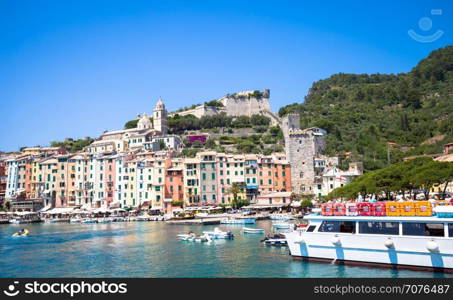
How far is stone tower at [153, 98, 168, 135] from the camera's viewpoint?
104 meters

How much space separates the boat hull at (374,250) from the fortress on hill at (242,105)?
92.7 meters

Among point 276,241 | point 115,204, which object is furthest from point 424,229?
point 115,204

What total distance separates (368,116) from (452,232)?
86.9 meters

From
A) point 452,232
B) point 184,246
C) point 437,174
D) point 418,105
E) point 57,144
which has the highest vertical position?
point 418,105

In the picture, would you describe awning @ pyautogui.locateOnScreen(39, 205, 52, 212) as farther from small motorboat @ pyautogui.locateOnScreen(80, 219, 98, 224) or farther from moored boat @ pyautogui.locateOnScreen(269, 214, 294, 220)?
moored boat @ pyautogui.locateOnScreen(269, 214, 294, 220)

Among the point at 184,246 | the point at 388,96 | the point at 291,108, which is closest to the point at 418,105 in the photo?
the point at 388,96

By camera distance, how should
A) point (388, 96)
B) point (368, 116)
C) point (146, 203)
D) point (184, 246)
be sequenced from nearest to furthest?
point (184, 246) → point (146, 203) → point (368, 116) → point (388, 96)

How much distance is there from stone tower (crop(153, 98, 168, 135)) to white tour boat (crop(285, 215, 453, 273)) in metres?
81.9

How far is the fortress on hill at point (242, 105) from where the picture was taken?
116938 mm


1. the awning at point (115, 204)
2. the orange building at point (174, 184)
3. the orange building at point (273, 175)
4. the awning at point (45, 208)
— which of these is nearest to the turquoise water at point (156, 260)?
the orange building at point (174, 184)

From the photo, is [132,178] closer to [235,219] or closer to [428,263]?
[235,219]

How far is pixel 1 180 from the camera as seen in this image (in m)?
85.6

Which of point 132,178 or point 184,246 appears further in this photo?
point 132,178

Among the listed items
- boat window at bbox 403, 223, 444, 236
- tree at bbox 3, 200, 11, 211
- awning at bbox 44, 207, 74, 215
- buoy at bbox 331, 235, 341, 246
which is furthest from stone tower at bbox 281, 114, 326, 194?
tree at bbox 3, 200, 11, 211
